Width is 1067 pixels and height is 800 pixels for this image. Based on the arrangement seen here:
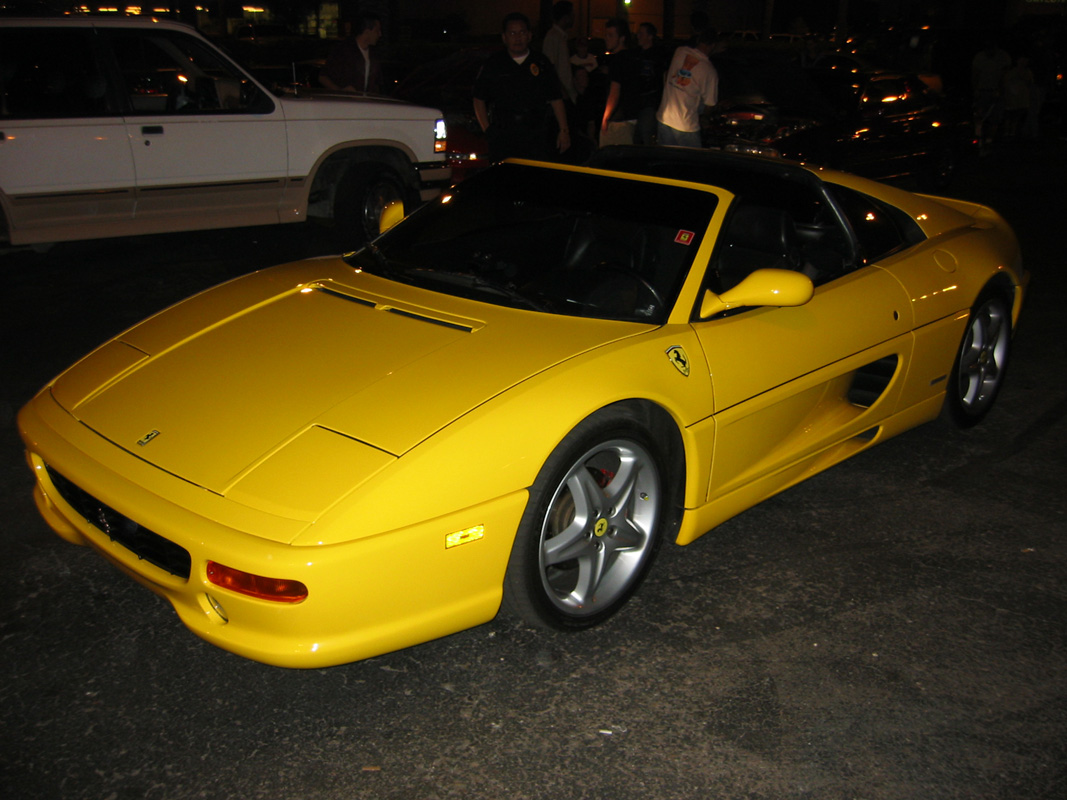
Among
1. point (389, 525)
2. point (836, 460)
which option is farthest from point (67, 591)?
point (836, 460)

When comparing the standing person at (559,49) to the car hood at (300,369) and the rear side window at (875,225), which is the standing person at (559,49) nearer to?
the rear side window at (875,225)

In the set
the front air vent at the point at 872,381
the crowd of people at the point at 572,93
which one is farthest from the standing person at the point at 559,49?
the front air vent at the point at 872,381

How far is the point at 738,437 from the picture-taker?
3.27 metres

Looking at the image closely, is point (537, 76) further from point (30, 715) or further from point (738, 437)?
point (30, 715)

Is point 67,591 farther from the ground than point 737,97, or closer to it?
closer to it

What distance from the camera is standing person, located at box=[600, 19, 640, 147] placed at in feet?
29.5

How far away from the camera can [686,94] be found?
8195mm

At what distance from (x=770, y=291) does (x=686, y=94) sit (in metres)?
5.56

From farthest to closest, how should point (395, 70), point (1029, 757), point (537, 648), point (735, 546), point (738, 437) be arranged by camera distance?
point (395, 70) < point (735, 546) < point (738, 437) < point (537, 648) < point (1029, 757)

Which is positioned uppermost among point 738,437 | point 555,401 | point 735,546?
point 555,401

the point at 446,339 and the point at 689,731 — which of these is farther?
the point at 446,339

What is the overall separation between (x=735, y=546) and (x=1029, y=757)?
4.11 feet

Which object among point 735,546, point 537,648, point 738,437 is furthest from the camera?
point 735,546

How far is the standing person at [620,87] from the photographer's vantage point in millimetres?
9000
